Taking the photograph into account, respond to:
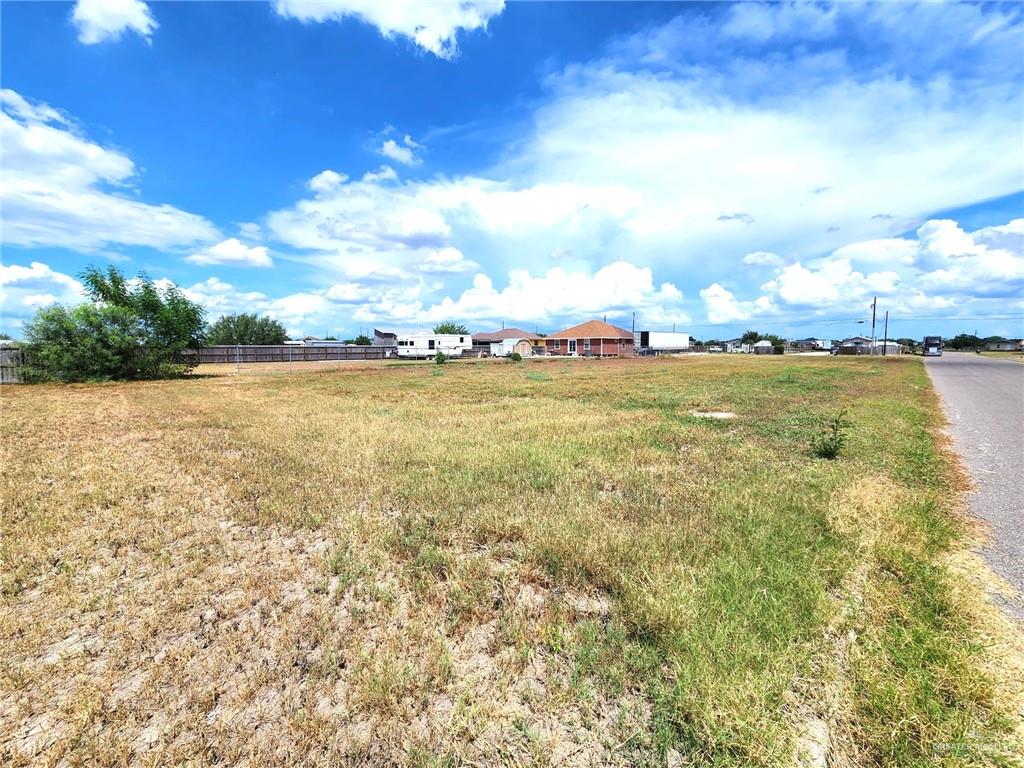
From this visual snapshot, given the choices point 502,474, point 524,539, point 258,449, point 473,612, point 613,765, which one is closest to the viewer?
point 613,765

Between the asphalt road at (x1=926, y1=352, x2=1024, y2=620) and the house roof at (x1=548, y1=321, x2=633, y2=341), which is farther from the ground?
the house roof at (x1=548, y1=321, x2=633, y2=341)

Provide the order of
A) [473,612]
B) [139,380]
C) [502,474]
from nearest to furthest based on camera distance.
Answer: [473,612], [502,474], [139,380]

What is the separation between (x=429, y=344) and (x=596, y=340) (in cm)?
2542

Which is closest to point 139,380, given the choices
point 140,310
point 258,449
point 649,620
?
point 140,310

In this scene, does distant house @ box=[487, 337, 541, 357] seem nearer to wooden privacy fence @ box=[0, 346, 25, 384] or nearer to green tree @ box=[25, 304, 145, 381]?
green tree @ box=[25, 304, 145, 381]

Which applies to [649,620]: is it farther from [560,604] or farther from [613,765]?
[613,765]

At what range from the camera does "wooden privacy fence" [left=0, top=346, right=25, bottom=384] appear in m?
20.2

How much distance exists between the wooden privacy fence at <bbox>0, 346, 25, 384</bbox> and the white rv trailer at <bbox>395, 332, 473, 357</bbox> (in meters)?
45.3

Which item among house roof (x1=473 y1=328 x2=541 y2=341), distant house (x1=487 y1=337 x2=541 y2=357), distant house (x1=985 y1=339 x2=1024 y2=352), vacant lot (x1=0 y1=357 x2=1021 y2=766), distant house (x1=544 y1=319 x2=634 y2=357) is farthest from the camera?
distant house (x1=985 y1=339 x2=1024 y2=352)

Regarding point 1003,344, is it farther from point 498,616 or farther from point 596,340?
point 498,616

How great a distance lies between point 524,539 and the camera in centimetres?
413

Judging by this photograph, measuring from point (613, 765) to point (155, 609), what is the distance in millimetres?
3204

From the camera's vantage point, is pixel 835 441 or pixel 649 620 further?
pixel 835 441

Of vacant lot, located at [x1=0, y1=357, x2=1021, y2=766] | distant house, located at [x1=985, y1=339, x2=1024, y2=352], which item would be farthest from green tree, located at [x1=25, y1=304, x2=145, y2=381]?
distant house, located at [x1=985, y1=339, x2=1024, y2=352]
